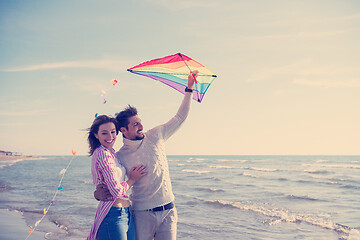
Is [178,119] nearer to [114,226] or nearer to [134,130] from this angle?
[134,130]

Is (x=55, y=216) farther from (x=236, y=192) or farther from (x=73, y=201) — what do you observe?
(x=236, y=192)

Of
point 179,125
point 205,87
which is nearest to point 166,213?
point 179,125

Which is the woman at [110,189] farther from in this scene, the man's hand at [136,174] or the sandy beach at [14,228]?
the sandy beach at [14,228]

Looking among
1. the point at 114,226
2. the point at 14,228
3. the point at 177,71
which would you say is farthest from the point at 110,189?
the point at 14,228

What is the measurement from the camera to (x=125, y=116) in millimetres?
3043

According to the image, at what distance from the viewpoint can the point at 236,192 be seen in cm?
1360

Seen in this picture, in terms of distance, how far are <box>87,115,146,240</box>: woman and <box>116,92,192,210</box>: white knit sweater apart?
0.36ft

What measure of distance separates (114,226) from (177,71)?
197cm

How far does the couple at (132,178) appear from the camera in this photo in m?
2.59

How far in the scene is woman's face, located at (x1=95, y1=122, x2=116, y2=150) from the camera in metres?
2.81

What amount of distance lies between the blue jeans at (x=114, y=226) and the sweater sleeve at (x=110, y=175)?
0.50 feet

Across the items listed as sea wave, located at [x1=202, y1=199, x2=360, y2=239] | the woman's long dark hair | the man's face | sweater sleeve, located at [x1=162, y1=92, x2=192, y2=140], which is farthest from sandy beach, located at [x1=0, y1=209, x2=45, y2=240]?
sea wave, located at [x1=202, y1=199, x2=360, y2=239]

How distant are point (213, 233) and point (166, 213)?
174 inches

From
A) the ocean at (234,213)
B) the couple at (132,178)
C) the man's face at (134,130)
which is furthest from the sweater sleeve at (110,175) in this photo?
the ocean at (234,213)
